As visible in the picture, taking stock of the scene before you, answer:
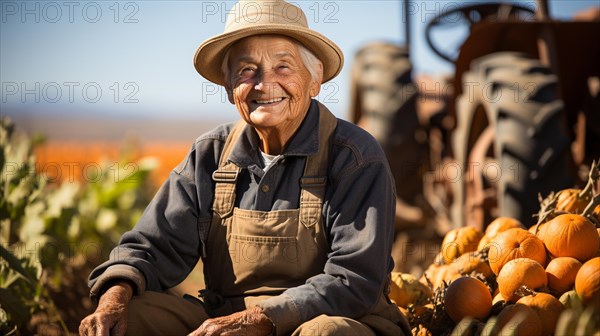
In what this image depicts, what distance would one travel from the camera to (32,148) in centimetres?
576

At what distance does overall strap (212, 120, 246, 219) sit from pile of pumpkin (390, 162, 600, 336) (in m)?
1.02

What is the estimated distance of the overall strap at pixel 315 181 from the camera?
3176 millimetres

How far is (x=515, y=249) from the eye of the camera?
356 cm

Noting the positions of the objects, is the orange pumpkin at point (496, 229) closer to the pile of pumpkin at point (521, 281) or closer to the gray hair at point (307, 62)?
the pile of pumpkin at point (521, 281)

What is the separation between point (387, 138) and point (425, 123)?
715 mm

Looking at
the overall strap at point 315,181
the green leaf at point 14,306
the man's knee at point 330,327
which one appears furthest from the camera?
the green leaf at point 14,306

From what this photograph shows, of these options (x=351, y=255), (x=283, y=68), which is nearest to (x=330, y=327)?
(x=351, y=255)

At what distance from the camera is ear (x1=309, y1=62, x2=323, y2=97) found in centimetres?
344

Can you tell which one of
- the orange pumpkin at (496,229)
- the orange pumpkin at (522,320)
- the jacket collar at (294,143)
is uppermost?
the jacket collar at (294,143)

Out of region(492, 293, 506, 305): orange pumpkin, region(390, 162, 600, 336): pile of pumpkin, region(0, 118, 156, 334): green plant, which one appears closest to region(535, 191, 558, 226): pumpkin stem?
region(390, 162, 600, 336): pile of pumpkin

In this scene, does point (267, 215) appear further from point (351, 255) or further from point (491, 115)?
point (491, 115)

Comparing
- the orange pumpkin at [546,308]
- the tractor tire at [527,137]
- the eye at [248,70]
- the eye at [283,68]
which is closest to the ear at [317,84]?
the eye at [283,68]

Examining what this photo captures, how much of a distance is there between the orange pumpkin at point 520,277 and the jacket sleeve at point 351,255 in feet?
1.87

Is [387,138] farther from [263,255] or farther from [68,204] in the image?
[263,255]
